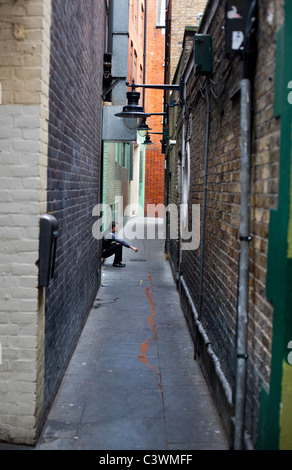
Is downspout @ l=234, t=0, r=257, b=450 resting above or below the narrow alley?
above

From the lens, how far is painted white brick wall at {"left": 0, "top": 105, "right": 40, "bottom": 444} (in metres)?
4.04

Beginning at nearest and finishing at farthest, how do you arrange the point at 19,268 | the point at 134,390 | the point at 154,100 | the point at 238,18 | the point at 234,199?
the point at 238,18, the point at 19,268, the point at 234,199, the point at 134,390, the point at 154,100

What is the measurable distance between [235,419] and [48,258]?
1890 mm

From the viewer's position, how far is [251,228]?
148 inches

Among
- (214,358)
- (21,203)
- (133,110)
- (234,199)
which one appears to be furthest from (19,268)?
(133,110)

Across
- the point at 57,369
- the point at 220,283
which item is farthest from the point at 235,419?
the point at 57,369

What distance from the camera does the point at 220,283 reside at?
5.20 m

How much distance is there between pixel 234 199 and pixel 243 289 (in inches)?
41.9

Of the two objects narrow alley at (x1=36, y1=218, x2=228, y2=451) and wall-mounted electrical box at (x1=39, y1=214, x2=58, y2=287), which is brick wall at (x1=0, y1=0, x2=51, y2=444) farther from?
narrow alley at (x1=36, y1=218, x2=228, y2=451)

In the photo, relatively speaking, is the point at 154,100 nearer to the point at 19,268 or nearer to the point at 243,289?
the point at 19,268

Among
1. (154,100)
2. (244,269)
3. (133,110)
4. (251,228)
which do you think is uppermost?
(154,100)

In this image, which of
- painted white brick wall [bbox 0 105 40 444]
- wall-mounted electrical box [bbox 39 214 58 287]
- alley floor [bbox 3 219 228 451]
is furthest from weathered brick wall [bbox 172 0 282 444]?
painted white brick wall [bbox 0 105 40 444]

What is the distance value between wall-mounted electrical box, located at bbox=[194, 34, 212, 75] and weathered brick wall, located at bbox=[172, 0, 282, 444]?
14 centimetres

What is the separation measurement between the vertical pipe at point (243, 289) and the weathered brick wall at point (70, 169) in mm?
1782
